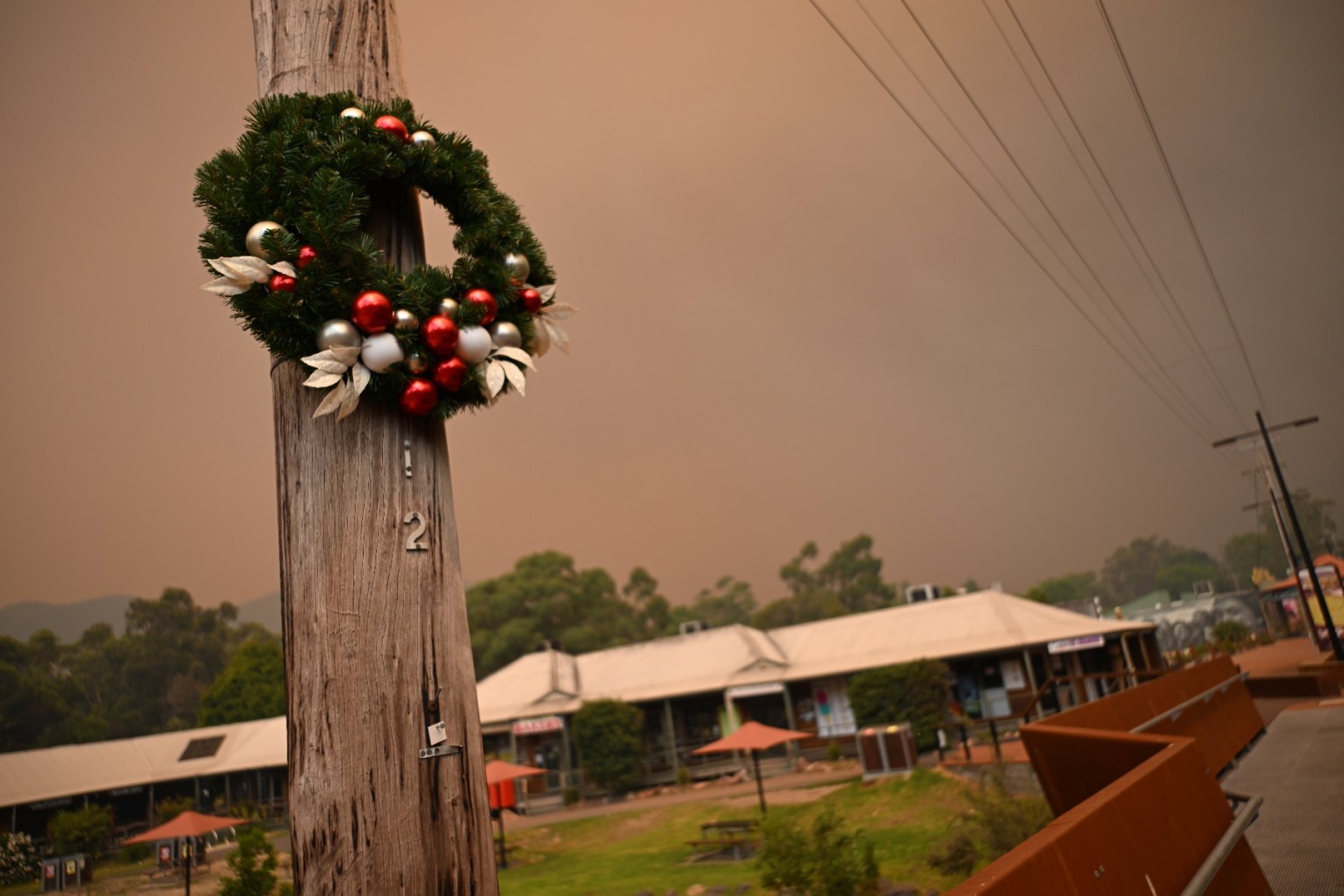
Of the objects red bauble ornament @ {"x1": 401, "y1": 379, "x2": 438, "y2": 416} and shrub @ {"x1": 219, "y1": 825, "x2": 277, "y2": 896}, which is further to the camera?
shrub @ {"x1": 219, "y1": 825, "x2": 277, "y2": 896}

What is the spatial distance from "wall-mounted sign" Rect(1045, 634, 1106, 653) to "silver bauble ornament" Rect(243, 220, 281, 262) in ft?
88.9

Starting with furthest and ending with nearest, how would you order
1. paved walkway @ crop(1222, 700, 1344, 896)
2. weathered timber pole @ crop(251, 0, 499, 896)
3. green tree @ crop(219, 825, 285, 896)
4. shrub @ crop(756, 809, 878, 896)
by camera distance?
shrub @ crop(756, 809, 878, 896) → green tree @ crop(219, 825, 285, 896) → paved walkway @ crop(1222, 700, 1344, 896) → weathered timber pole @ crop(251, 0, 499, 896)

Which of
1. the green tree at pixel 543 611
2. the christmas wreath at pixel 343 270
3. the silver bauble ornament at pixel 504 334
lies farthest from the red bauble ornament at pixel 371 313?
the green tree at pixel 543 611

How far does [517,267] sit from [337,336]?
24.2 inches

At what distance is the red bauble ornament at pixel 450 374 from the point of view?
6.44ft

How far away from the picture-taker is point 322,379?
1.78m

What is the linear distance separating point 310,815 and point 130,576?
77.9 feet

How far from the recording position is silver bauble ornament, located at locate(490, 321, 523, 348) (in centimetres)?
219

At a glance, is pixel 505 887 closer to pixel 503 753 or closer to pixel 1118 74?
pixel 503 753

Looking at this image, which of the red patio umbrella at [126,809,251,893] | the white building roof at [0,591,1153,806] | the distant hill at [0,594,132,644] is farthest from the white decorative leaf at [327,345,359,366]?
the white building roof at [0,591,1153,806]

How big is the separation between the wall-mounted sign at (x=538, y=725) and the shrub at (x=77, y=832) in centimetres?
2155

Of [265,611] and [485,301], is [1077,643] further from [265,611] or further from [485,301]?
→ [265,611]

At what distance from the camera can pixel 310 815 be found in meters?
1.52

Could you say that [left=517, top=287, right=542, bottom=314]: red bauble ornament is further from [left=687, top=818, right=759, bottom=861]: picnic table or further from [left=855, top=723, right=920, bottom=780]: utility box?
[left=855, top=723, right=920, bottom=780]: utility box
